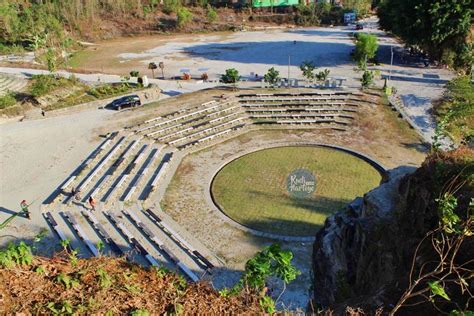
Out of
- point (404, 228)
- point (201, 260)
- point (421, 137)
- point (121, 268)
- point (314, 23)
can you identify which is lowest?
point (201, 260)

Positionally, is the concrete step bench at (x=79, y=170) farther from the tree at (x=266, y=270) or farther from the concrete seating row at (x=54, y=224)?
the tree at (x=266, y=270)

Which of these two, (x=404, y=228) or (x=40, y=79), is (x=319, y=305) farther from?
(x=40, y=79)

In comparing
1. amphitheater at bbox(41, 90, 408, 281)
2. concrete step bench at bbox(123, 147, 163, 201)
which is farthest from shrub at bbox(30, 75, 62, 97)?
concrete step bench at bbox(123, 147, 163, 201)

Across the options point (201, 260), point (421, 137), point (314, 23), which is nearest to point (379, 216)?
point (201, 260)

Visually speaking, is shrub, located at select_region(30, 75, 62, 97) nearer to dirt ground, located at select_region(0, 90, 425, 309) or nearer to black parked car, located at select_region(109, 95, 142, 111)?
dirt ground, located at select_region(0, 90, 425, 309)

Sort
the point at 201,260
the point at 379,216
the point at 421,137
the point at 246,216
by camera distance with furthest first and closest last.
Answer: the point at 421,137 → the point at 246,216 → the point at 201,260 → the point at 379,216

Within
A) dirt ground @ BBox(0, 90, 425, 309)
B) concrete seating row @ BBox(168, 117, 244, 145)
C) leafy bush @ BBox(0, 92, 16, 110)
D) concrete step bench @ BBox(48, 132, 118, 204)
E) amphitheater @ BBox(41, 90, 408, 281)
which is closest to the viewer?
amphitheater @ BBox(41, 90, 408, 281)

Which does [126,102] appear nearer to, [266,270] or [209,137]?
[209,137]
